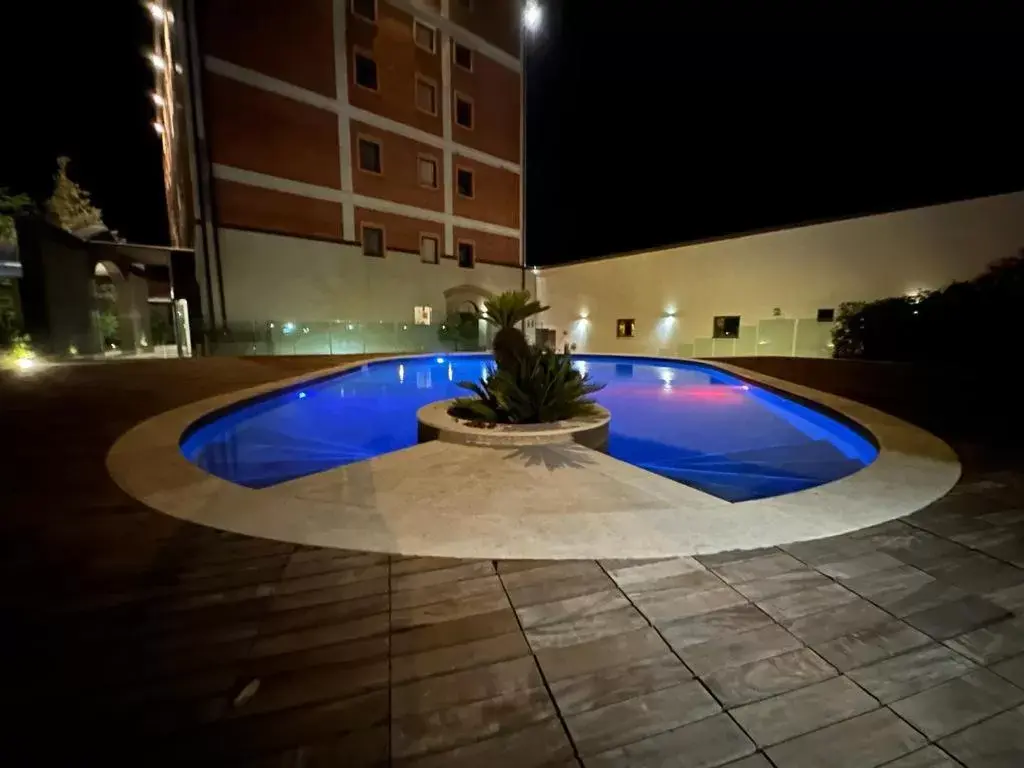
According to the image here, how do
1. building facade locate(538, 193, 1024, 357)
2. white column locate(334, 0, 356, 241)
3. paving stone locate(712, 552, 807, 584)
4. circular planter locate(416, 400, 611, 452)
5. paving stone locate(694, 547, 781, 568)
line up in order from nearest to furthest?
paving stone locate(712, 552, 807, 584) → paving stone locate(694, 547, 781, 568) → circular planter locate(416, 400, 611, 452) → building facade locate(538, 193, 1024, 357) → white column locate(334, 0, 356, 241)

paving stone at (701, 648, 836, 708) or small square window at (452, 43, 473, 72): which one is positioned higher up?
small square window at (452, 43, 473, 72)

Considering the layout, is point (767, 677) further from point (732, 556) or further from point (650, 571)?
point (732, 556)

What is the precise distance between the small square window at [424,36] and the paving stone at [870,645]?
20444 mm

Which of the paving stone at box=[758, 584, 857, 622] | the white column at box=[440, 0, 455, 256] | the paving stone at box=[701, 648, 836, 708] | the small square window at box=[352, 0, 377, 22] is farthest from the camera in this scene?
the white column at box=[440, 0, 455, 256]

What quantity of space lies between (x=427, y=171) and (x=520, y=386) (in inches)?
604

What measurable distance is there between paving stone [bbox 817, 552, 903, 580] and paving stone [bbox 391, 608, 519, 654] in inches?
52.2

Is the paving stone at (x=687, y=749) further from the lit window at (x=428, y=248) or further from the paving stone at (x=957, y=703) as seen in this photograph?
the lit window at (x=428, y=248)

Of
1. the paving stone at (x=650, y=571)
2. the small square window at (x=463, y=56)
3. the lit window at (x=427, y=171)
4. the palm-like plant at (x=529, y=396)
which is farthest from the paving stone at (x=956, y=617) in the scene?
the small square window at (x=463, y=56)

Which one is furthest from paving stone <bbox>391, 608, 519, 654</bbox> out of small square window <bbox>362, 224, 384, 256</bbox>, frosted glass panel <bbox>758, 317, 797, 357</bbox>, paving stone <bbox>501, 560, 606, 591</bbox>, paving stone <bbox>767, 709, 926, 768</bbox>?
small square window <bbox>362, 224, 384, 256</bbox>

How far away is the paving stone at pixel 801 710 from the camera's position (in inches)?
48.0

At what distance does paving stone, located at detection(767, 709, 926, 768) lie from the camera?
44.6 inches

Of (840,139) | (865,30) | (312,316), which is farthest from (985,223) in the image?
(312,316)

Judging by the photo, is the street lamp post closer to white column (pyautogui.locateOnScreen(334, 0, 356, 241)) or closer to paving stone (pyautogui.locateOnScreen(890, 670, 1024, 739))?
white column (pyautogui.locateOnScreen(334, 0, 356, 241))

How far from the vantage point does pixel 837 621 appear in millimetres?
1664
